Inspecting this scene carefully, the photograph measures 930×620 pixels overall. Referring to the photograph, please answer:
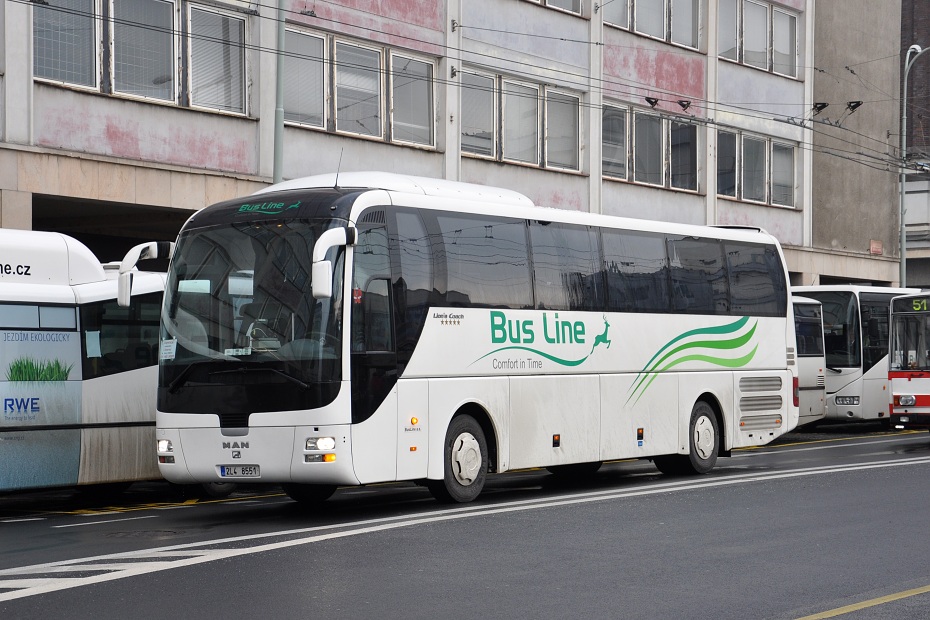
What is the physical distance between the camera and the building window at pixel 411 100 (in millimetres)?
27109

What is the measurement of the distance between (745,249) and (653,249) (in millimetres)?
Answer: 2512

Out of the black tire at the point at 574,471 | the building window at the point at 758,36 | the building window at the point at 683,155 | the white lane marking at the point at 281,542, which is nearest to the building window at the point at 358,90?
the black tire at the point at 574,471

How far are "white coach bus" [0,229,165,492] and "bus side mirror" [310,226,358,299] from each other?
255cm

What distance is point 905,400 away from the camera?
81.8 ft

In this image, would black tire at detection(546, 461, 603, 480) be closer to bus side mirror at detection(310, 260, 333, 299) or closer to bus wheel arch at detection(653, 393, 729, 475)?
bus wheel arch at detection(653, 393, 729, 475)

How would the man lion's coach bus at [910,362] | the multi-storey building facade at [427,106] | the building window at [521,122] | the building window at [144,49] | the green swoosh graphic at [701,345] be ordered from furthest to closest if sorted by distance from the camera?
the building window at [521,122], the man lion's coach bus at [910,362], the building window at [144,49], the multi-storey building facade at [427,106], the green swoosh graphic at [701,345]

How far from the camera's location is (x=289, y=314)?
12953 mm

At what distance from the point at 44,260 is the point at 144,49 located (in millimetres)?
8306

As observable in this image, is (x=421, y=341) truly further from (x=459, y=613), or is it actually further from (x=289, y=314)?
(x=459, y=613)

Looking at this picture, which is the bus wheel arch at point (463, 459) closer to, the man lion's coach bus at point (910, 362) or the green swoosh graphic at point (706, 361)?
the green swoosh graphic at point (706, 361)

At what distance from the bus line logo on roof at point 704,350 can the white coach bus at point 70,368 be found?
6006 mm

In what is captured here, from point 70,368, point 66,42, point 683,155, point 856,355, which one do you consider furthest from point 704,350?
point 683,155

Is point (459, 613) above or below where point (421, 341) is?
below

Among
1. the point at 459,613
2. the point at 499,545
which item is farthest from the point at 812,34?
the point at 459,613
